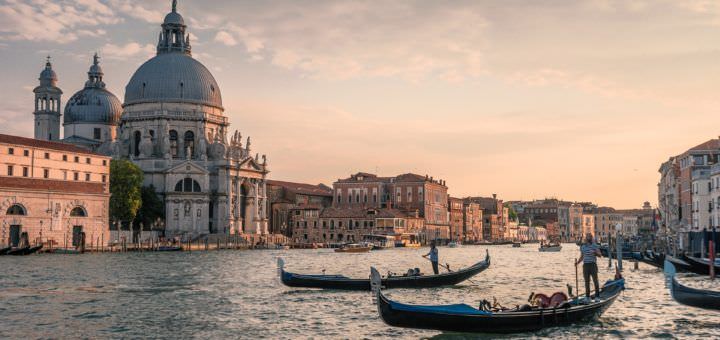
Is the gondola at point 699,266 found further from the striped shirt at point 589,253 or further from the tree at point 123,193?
the tree at point 123,193

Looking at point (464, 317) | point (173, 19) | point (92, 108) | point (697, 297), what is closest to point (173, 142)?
point (92, 108)

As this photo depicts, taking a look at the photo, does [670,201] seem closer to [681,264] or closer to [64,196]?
[681,264]

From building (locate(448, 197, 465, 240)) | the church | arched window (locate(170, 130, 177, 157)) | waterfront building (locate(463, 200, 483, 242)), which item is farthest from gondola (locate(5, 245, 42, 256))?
waterfront building (locate(463, 200, 483, 242))

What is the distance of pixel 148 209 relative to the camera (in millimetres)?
77438

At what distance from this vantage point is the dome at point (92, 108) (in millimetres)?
91688

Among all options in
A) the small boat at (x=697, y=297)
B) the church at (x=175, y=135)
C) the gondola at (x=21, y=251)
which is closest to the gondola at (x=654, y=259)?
the small boat at (x=697, y=297)

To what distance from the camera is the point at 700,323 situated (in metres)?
18.3

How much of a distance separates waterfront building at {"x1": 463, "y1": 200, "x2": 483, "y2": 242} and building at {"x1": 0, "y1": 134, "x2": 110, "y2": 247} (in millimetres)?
65745

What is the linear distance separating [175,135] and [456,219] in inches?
1731

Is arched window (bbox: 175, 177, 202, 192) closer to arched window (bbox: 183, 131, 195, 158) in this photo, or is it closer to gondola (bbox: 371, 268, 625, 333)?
arched window (bbox: 183, 131, 195, 158)

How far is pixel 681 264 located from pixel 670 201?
3846 cm

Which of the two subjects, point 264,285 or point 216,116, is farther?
point 216,116

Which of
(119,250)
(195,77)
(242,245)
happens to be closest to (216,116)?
(195,77)

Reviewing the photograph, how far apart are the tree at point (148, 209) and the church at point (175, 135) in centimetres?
118
